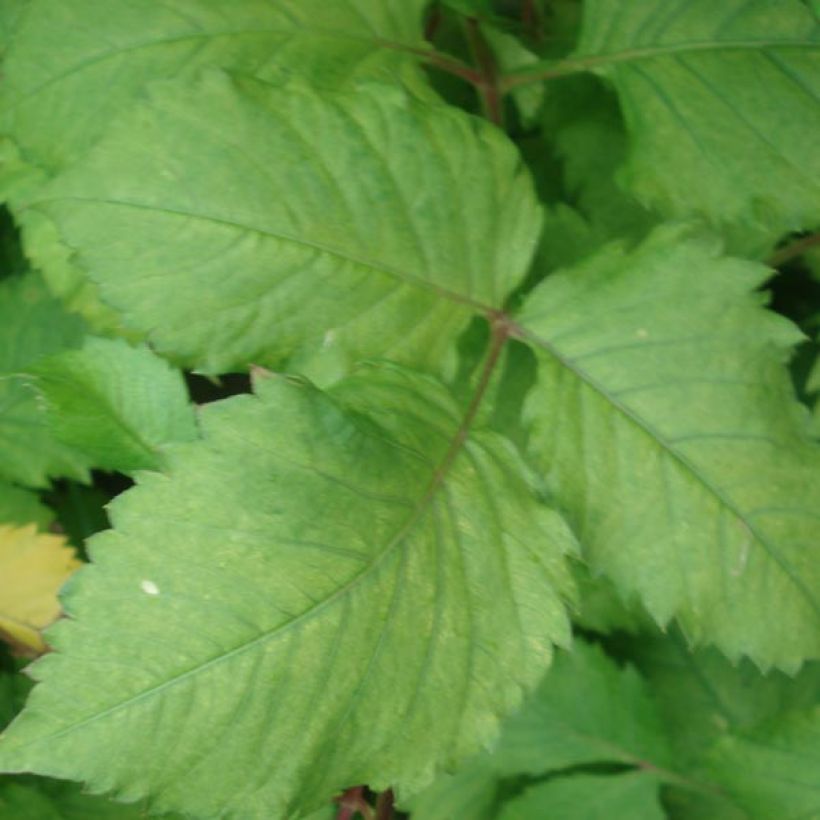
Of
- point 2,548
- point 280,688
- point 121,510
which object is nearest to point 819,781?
point 280,688

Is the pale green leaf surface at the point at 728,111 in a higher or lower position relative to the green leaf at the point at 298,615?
higher

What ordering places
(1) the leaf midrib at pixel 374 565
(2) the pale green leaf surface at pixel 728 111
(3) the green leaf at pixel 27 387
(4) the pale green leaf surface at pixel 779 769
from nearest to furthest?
(1) the leaf midrib at pixel 374 565 → (2) the pale green leaf surface at pixel 728 111 → (4) the pale green leaf surface at pixel 779 769 → (3) the green leaf at pixel 27 387

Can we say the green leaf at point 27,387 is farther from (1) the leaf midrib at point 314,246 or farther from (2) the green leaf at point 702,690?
(2) the green leaf at point 702,690

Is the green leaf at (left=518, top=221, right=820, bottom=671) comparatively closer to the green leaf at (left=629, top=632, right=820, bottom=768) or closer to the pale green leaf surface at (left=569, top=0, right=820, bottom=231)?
the pale green leaf surface at (left=569, top=0, right=820, bottom=231)

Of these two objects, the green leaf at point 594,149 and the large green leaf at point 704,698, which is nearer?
the green leaf at point 594,149

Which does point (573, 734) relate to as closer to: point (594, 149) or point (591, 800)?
point (591, 800)

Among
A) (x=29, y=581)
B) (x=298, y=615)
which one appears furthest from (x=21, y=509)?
(x=298, y=615)

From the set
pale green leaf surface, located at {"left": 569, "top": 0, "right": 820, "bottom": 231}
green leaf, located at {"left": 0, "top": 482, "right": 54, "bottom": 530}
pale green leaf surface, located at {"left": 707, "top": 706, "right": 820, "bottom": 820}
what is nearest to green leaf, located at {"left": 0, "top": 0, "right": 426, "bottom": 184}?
pale green leaf surface, located at {"left": 569, "top": 0, "right": 820, "bottom": 231}

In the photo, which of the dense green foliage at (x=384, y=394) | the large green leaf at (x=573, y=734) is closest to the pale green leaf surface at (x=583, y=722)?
the large green leaf at (x=573, y=734)
